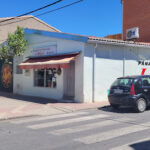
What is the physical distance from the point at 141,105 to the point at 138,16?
1734cm

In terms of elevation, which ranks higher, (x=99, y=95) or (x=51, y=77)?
(x=51, y=77)

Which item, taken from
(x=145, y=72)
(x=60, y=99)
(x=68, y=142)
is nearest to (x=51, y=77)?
(x=60, y=99)

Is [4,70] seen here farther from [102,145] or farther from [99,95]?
[102,145]

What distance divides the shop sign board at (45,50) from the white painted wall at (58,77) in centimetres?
28

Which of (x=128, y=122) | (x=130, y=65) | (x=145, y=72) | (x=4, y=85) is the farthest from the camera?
(x=4, y=85)

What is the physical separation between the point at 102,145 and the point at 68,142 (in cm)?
85

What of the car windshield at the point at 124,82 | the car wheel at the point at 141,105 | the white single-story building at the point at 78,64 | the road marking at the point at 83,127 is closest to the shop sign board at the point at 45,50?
the white single-story building at the point at 78,64

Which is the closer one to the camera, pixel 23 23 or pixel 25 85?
pixel 25 85

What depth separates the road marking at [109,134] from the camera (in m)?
5.96

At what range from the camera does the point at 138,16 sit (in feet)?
83.4

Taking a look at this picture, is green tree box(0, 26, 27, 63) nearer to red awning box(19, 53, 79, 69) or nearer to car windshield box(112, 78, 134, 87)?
red awning box(19, 53, 79, 69)

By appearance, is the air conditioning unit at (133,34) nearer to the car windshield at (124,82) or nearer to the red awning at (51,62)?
the red awning at (51,62)

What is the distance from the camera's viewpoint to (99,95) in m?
13.7

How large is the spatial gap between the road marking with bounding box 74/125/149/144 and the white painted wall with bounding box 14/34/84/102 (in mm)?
6105
